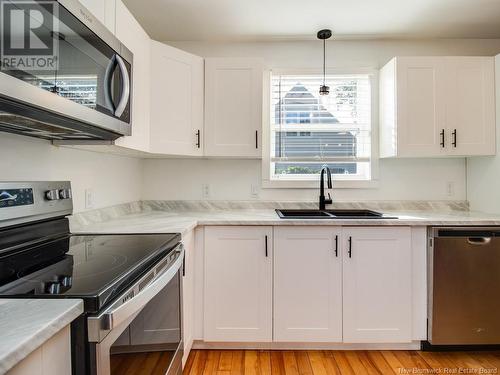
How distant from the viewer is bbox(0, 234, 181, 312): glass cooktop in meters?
0.73

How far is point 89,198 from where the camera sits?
1767mm

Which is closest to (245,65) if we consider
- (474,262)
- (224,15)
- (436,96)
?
(224,15)

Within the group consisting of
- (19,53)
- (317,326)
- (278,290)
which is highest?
(19,53)

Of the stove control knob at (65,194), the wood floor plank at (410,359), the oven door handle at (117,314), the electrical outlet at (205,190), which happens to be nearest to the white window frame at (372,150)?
the electrical outlet at (205,190)

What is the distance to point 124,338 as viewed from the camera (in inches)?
33.1

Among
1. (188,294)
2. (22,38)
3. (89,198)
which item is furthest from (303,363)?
(22,38)

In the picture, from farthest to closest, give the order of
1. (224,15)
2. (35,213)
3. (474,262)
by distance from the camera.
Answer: (224,15) < (474,262) < (35,213)

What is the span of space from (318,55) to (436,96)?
101cm

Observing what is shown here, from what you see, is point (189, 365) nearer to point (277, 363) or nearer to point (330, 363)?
point (277, 363)

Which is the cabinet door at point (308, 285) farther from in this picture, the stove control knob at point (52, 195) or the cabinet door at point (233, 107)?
the stove control knob at point (52, 195)

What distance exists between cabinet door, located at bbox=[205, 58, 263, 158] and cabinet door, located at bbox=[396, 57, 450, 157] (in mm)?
1097

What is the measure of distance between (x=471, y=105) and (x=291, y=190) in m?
1.51

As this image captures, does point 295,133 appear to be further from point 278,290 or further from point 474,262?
point 474,262

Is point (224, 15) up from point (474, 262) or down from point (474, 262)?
up
